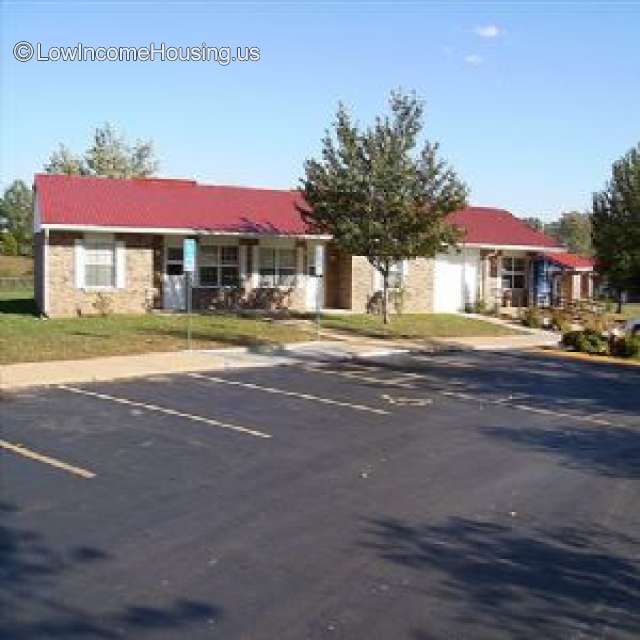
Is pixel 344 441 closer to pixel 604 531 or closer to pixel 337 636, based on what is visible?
pixel 604 531

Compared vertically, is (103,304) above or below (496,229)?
below

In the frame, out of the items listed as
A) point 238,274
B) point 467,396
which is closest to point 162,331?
point 238,274

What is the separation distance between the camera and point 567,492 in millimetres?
9203

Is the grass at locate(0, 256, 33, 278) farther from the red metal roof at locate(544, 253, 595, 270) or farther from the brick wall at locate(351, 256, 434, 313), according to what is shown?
the brick wall at locate(351, 256, 434, 313)

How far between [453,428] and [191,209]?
19.2 meters

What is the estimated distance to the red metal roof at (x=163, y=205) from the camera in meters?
27.5

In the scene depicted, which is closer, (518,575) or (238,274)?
(518,575)

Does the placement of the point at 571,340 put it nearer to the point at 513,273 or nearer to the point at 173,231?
the point at 173,231

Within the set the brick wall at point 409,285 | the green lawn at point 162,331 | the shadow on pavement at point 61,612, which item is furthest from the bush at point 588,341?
the shadow on pavement at point 61,612

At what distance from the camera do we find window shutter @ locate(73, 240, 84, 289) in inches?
1057

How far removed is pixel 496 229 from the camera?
37.0 meters

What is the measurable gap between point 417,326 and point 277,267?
5320mm

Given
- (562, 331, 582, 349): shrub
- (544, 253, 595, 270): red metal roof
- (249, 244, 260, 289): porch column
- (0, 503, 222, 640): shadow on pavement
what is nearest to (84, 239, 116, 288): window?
(249, 244, 260, 289): porch column

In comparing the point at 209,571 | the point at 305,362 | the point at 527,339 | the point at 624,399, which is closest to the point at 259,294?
the point at 527,339
